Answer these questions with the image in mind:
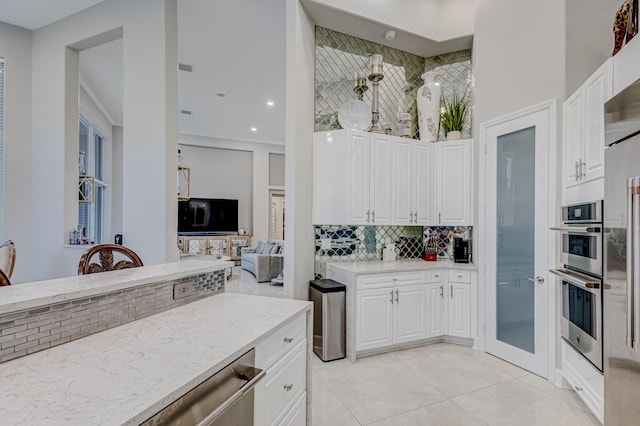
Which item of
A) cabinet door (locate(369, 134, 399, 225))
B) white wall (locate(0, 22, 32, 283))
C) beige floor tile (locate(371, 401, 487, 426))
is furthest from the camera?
white wall (locate(0, 22, 32, 283))

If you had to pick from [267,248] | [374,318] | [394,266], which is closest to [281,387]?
[374,318]

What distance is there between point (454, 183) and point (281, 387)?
3264 millimetres

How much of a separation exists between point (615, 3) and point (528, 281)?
7.68 feet

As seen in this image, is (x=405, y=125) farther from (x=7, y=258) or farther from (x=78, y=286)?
(x=7, y=258)

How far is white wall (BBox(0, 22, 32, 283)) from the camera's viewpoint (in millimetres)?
4188

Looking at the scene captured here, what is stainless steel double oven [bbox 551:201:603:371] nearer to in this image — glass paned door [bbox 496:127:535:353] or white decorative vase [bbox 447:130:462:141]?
glass paned door [bbox 496:127:535:353]

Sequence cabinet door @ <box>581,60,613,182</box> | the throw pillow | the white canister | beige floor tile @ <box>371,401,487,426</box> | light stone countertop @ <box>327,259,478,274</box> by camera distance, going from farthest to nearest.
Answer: the throw pillow, the white canister, light stone countertop @ <box>327,259,478,274</box>, beige floor tile @ <box>371,401,487,426</box>, cabinet door @ <box>581,60,613,182</box>

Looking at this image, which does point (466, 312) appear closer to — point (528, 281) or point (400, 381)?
point (528, 281)

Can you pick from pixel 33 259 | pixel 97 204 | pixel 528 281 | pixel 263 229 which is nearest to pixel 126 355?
pixel 528 281

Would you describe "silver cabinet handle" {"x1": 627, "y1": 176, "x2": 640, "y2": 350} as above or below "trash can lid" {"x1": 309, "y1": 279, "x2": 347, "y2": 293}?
above

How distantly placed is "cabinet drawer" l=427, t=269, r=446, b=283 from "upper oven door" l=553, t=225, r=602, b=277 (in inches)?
48.6

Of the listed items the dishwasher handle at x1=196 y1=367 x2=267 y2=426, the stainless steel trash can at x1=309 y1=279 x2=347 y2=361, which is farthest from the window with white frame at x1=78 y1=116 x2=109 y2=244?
the dishwasher handle at x1=196 y1=367 x2=267 y2=426

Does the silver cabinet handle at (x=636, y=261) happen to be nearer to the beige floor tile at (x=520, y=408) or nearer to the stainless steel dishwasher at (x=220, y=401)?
the beige floor tile at (x=520, y=408)

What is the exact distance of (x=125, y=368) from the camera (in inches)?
36.9
